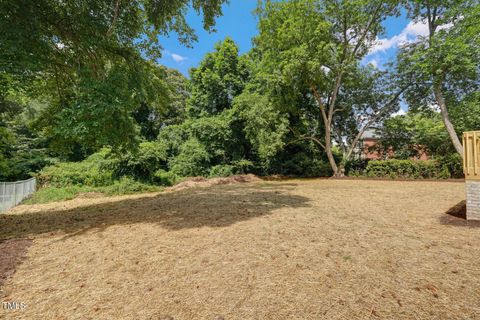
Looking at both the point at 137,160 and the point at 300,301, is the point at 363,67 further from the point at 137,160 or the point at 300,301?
the point at 300,301

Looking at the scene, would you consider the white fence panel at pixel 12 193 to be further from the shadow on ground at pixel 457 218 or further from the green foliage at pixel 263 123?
the shadow on ground at pixel 457 218

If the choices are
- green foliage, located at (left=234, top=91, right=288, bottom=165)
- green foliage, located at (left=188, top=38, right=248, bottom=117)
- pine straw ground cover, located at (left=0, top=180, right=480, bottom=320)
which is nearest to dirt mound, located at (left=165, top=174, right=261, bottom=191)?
green foliage, located at (left=234, top=91, right=288, bottom=165)

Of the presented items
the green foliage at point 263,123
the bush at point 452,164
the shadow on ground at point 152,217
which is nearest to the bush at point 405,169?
the bush at point 452,164

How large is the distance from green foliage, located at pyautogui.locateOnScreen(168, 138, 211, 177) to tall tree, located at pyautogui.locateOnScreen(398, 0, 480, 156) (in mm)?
14877

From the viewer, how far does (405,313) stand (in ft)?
7.22

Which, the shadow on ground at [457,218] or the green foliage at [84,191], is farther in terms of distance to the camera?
the green foliage at [84,191]

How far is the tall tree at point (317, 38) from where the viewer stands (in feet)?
51.4

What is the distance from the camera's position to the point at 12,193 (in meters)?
9.62

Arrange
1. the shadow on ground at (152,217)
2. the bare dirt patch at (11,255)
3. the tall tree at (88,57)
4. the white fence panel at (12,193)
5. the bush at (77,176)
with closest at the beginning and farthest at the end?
the bare dirt patch at (11,255) → the tall tree at (88,57) → the shadow on ground at (152,217) → the white fence panel at (12,193) → the bush at (77,176)

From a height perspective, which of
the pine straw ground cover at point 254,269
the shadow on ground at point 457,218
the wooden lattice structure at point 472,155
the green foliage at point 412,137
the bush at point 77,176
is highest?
the green foliage at point 412,137

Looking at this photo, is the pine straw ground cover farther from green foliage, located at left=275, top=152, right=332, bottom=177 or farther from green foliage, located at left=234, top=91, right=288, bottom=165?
green foliage, located at left=275, top=152, right=332, bottom=177

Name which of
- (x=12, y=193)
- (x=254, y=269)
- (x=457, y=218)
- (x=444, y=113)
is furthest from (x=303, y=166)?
(x=12, y=193)

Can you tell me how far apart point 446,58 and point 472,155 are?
1104 centimetres

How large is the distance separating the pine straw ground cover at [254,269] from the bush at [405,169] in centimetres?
1145
